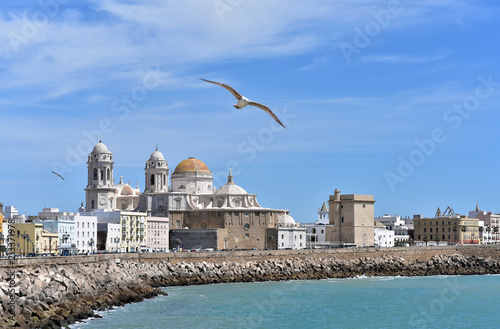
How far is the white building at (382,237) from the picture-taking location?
339ft

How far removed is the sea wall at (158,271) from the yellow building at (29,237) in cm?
1343

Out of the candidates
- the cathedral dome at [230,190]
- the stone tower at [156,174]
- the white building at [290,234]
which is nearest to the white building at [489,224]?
the white building at [290,234]

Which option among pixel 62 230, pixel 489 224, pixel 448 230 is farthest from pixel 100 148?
pixel 489 224

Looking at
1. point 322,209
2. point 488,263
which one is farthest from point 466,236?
point 488,263

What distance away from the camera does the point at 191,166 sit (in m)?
96.9

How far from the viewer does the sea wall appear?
34.3 m

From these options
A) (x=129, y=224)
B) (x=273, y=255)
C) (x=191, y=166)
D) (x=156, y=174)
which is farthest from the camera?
(x=191, y=166)

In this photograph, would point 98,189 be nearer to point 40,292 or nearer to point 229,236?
point 229,236

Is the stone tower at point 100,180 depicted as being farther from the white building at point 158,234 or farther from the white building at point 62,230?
the white building at point 62,230

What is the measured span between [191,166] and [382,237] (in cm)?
2562

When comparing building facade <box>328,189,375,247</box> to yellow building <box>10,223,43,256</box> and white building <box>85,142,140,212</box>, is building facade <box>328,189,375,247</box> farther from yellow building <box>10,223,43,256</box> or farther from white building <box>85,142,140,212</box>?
yellow building <box>10,223,43,256</box>

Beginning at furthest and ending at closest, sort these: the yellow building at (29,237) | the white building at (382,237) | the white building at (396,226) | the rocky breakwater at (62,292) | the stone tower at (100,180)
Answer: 1. the white building at (396,226)
2. the white building at (382,237)
3. the stone tower at (100,180)
4. the yellow building at (29,237)
5. the rocky breakwater at (62,292)

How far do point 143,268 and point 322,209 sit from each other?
2762 inches

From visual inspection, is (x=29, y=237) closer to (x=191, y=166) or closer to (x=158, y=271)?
(x=158, y=271)
